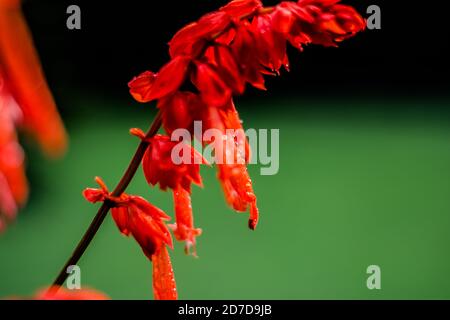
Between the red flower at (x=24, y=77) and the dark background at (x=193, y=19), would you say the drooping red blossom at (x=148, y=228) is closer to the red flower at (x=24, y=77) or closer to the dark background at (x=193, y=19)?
the red flower at (x=24, y=77)

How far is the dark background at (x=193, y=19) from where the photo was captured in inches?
112

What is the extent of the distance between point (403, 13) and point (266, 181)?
1249mm

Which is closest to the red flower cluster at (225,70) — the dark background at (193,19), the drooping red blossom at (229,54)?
the drooping red blossom at (229,54)

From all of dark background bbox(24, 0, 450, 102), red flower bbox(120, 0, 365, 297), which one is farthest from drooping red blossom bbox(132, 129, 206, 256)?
dark background bbox(24, 0, 450, 102)

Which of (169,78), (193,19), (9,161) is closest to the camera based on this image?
(9,161)

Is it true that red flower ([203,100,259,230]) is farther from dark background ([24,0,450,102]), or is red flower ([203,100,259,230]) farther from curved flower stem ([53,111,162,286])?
dark background ([24,0,450,102])

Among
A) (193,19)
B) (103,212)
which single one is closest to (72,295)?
(103,212)

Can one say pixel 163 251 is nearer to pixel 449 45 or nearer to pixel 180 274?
pixel 180 274

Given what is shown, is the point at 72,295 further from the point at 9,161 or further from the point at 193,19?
the point at 193,19

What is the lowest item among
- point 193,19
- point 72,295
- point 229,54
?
point 72,295

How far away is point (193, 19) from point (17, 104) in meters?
2.74

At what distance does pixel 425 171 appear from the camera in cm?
276

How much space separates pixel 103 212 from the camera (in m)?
0.35

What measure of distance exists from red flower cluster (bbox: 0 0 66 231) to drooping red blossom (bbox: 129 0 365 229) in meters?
0.08
